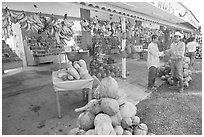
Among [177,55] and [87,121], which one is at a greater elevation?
[177,55]

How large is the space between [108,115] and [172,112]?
2215 mm

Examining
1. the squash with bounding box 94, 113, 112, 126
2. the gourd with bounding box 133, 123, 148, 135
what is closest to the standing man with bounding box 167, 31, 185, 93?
the gourd with bounding box 133, 123, 148, 135

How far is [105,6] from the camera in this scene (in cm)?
379

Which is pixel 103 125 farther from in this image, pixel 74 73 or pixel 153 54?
pixel 153 54

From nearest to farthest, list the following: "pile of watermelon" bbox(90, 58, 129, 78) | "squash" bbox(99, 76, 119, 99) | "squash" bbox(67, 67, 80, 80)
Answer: "squash" bbox(99, 76, 119, 99) < "squash" bbox(67, 67, 80, 80) < "pile of watermelon" bbox(90, 58, 129, 78)

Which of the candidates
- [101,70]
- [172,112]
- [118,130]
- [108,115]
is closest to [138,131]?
[118,130]

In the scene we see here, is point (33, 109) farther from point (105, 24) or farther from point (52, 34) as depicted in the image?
point (105, 24)

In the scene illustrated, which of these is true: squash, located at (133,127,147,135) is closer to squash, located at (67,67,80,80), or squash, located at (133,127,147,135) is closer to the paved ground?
the paved ground

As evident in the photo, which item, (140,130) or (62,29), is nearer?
(140,130)

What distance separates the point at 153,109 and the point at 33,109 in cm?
259

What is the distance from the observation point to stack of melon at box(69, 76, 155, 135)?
1.33 m

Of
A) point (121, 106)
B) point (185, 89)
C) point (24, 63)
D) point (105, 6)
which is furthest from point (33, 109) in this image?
point (24, 63)

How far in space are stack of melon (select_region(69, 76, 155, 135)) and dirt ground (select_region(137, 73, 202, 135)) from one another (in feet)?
4.05

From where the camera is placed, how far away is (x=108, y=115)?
1.41m
